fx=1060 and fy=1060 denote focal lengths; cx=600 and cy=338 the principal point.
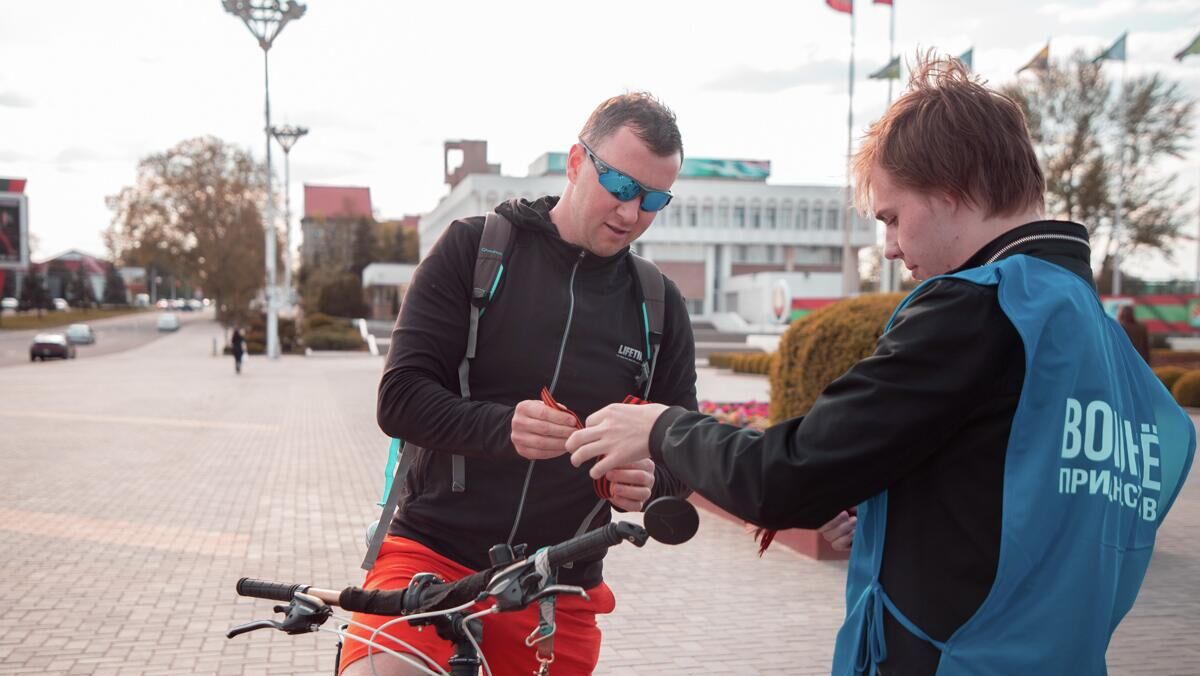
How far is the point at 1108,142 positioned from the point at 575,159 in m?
49.9

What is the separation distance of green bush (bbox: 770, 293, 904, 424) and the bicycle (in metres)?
6.88

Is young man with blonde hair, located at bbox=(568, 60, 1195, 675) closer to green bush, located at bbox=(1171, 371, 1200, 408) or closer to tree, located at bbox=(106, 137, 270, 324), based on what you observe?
green bush, located at bbox=(1171, 371, 1200, 408)

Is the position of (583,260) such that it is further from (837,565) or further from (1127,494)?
(837,565)

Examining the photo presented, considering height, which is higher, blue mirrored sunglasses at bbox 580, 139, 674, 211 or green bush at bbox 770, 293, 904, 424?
blue mirrored sunglasses at bbox 580, 139, 674, 211

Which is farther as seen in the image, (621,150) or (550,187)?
(550,187)

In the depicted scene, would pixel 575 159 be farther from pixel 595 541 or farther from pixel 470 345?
pixel 595 541

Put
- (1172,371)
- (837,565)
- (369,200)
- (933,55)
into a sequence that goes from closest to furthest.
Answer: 1. (933,55)
2. (837,565)
3. (1172,371)
4. (369,200)

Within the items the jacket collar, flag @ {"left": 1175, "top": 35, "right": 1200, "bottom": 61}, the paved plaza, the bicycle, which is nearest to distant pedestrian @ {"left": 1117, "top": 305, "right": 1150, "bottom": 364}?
the paved plaza

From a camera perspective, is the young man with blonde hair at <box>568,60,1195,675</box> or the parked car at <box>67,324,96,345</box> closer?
the young man with blonde hair at <box>568,60,1195,675</box>

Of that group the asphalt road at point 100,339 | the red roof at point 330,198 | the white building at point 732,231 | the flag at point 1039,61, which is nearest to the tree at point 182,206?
the asphalt road at point 100,339

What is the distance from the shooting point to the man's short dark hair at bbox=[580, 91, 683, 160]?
2.72m

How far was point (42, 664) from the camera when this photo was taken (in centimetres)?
569

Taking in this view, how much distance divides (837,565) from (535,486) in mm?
6037

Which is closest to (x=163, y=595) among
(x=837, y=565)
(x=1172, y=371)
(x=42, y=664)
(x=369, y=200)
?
(x=42, y=664)
